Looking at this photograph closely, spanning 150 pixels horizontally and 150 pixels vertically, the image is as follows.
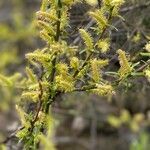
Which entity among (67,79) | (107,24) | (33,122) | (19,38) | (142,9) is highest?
(19,38)

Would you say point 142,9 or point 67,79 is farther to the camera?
point 142,9

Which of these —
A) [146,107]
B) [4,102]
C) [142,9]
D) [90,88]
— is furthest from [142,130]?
[90,88]

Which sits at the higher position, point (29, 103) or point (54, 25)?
point (54, 25)

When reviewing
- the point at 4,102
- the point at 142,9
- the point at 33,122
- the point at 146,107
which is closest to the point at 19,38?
the point at 4,102

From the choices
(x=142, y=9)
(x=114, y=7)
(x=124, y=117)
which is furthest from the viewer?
(x=124, y=117)

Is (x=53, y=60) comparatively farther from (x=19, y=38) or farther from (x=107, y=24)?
(x=19, y=38)

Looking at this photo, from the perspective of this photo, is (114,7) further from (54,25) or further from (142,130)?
(142,130)

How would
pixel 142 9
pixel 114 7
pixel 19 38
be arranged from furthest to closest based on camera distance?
pixel 19 38 < pixel 142 9 < pixel 114 7

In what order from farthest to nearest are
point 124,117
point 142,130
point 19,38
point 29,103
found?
point 19,38, point 142,130, point 124,117, point 29,103

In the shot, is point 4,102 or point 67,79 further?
point 4,102
